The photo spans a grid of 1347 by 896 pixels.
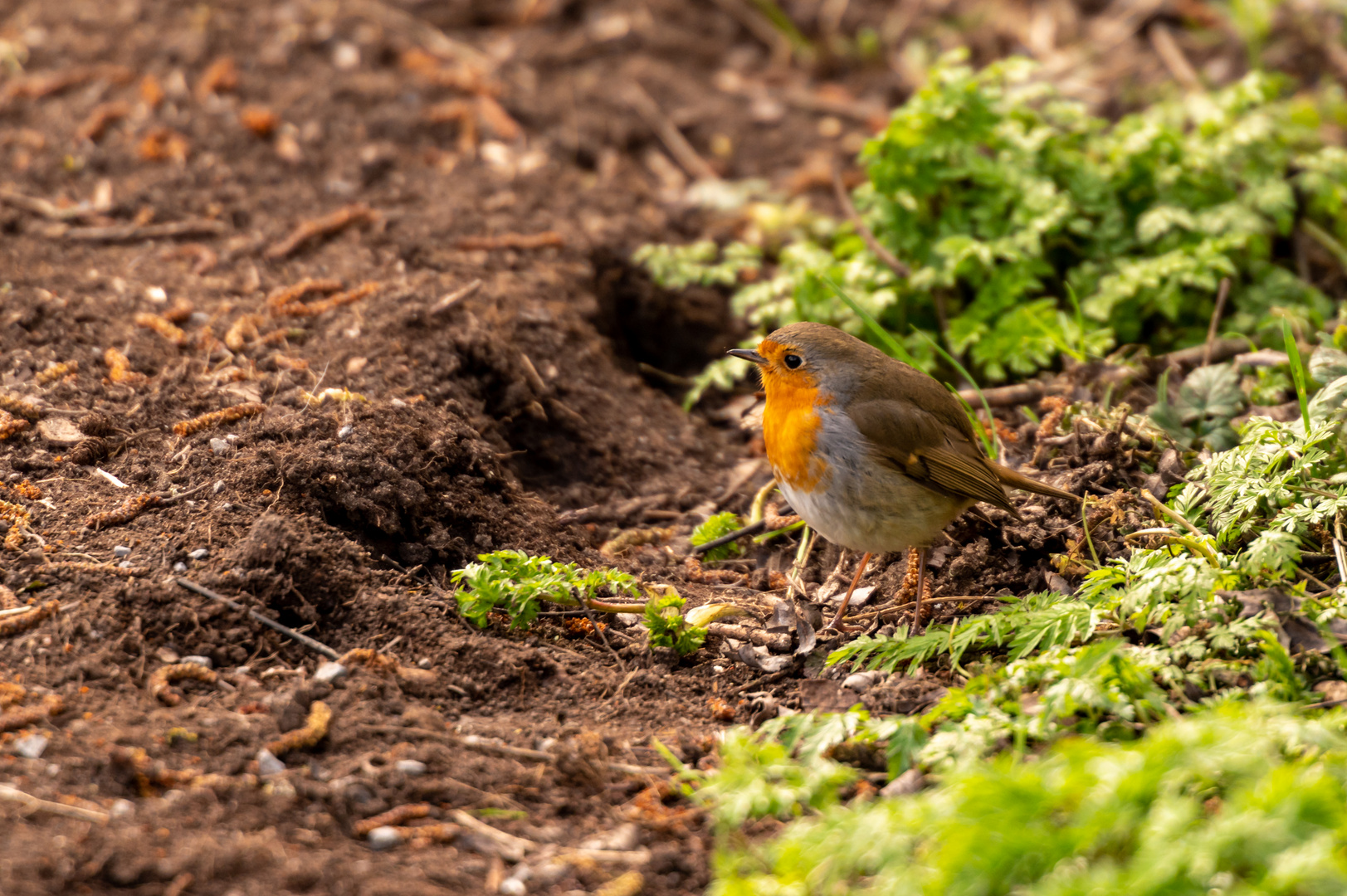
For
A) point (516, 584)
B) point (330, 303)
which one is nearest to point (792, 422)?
point (516, 584)

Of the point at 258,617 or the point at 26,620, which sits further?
the point at 258,617

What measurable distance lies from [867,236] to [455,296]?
6.56ft

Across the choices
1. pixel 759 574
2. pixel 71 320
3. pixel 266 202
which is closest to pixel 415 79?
pixel 266 202

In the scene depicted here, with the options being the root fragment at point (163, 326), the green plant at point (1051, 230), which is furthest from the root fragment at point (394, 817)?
the green plant at point (1051, 230)

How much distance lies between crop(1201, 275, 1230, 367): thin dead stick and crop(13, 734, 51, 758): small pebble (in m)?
4.07

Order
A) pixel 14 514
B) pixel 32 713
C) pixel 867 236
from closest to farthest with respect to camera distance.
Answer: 1. pixel 32 713
2. pixel 14 514
3. pixel 867 236

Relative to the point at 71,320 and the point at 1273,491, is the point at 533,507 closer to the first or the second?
the point at 71,320

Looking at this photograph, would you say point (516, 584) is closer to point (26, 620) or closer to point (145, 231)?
point (26, 620)

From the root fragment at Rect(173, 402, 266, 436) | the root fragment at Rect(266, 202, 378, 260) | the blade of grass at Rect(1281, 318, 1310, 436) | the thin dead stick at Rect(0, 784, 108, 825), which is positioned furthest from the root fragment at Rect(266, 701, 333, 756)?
the blade of grass at Rect(1281, 318, 1310, 436)

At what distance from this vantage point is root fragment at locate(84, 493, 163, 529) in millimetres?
3363

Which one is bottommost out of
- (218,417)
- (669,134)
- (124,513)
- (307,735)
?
(307,735)

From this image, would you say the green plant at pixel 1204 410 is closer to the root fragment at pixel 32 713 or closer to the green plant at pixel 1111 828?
the green plant at pixel 1111 828

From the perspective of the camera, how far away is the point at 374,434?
3.74 metres

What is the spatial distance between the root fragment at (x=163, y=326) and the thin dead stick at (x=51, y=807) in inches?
86.7
